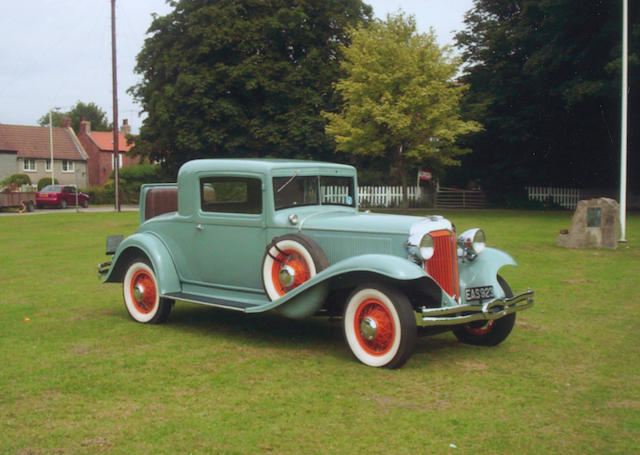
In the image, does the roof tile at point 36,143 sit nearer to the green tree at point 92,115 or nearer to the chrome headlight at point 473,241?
the green tree at point 92,115

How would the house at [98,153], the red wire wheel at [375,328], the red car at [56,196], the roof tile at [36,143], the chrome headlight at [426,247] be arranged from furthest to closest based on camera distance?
the house at [98,153] → the roof tile at [36,143] → the red car at [56,196] → the chrome headlight at [426,247] → the red wire wheel at [375,328]

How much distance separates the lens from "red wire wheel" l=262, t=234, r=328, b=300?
→ 6480 millimetres

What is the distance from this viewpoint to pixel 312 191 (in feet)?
24.4

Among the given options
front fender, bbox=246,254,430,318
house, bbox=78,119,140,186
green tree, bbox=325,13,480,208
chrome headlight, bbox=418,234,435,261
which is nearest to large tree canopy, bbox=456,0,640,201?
green tree, bbox=325,13,480,208

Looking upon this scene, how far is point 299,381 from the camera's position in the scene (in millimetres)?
5559

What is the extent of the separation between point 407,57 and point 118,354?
974 inches

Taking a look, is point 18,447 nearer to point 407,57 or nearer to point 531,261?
point 531,261

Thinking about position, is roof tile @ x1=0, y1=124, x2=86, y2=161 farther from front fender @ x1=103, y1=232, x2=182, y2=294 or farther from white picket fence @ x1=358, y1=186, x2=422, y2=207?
front fender @ x1=103, y1=232, x2=182, y2=294

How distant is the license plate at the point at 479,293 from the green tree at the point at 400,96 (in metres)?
22.3

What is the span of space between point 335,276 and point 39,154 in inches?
2494

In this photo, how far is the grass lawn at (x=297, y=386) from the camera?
427 cm

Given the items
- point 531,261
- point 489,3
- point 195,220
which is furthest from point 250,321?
point 489,3

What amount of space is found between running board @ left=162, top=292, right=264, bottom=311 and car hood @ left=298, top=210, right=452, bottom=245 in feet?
3.23

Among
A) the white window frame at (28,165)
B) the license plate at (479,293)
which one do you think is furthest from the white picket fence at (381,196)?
the white window frame at (28,165)
